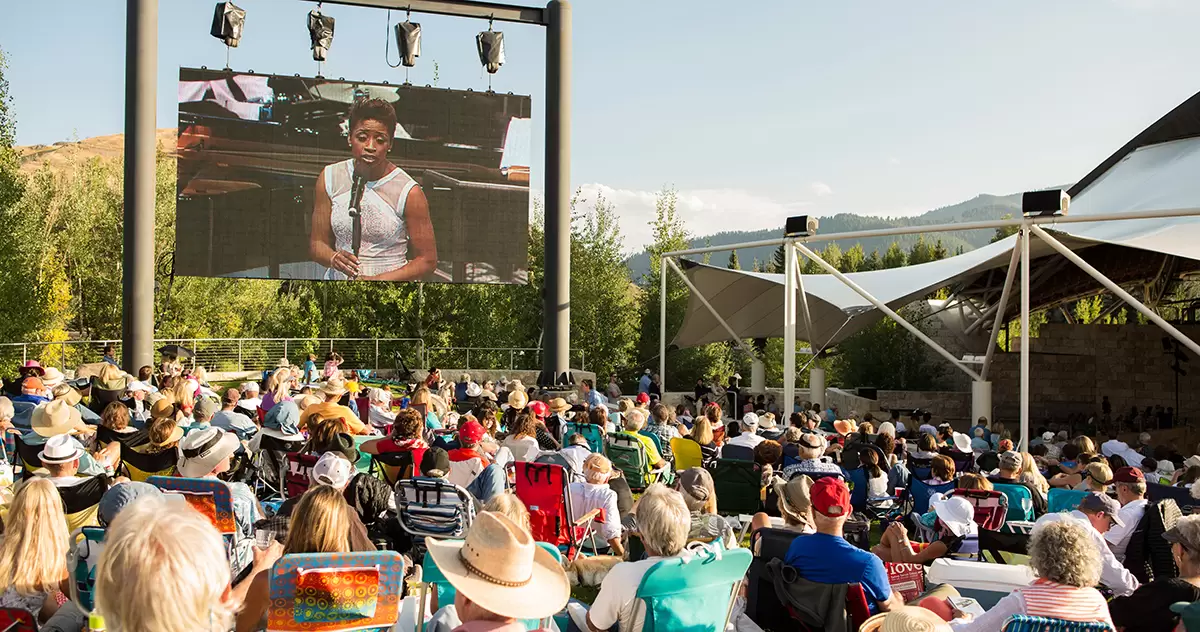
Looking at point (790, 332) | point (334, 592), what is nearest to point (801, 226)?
point (790, 332)

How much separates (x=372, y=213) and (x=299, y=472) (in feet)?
39.8

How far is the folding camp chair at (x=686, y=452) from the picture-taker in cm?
881

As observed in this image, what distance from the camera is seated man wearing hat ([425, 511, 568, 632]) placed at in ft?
9.42

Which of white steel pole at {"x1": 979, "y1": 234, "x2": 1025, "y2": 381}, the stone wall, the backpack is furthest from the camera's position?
the stone wall

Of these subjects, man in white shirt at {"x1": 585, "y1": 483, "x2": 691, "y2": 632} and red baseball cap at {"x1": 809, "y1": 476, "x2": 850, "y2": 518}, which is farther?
red baseball cap at {"x1": 809, "y1": 476, "x2": 850, "y2": 518}

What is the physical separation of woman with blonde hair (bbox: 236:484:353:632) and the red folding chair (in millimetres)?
2395

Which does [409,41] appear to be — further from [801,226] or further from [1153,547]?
[1153,547]

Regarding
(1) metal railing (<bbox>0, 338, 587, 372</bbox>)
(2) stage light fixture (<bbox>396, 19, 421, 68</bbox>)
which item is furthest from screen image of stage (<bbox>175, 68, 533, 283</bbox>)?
(1) metal railing (<bbox>0, 338, 587, 372</bbox>)

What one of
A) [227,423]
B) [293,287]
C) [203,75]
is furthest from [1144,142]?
[293,287]

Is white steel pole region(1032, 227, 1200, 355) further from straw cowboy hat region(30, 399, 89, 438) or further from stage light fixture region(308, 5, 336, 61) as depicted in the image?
stage light fixture region(308, 5, 336, 61)

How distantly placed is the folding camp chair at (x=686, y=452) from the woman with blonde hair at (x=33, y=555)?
5.84 meters

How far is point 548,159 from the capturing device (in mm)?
19625

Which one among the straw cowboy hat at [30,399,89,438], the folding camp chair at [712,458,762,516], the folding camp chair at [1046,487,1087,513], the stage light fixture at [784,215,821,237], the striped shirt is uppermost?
the stage light fixture at [784,215,821,237]

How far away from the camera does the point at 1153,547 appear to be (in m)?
5.57
